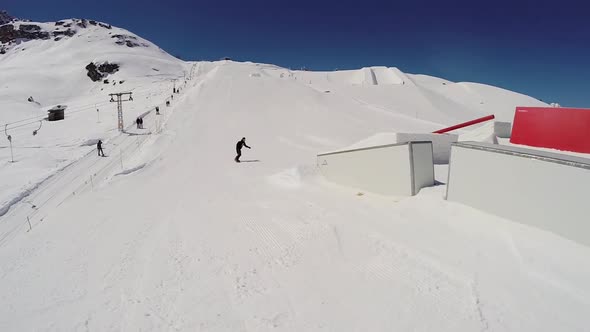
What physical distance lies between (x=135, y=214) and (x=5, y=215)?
20.6 feet

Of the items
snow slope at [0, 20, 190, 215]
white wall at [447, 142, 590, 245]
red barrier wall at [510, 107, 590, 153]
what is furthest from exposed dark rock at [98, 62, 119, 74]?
white wall at [447, 142, 590, 245]

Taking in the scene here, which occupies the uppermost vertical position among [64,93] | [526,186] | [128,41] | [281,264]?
[128,41]

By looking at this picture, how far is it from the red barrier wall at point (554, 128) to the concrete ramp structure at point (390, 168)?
3.46 metres

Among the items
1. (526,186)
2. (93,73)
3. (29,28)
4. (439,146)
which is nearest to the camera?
(526,186)

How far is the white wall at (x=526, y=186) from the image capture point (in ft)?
13.5

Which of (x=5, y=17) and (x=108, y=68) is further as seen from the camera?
(x=5, y=17)

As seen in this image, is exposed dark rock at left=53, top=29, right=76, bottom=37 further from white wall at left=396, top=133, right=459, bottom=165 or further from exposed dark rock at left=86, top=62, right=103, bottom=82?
white wall at left=396, top=133, right=459, bottom=165

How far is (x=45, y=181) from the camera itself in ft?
46.2

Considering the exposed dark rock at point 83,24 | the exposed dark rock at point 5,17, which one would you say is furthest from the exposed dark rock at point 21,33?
the exposed dark rock at point 5,17

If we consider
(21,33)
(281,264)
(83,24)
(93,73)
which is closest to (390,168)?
(281,264)

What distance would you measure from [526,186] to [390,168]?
280 cm

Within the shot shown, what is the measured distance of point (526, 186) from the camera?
4.74 meters

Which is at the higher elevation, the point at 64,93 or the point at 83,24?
the point at 83,24

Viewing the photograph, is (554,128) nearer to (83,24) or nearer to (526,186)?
(526,186)
